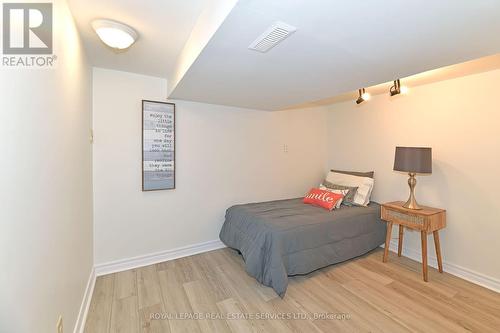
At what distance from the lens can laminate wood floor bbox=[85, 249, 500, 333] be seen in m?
1.77

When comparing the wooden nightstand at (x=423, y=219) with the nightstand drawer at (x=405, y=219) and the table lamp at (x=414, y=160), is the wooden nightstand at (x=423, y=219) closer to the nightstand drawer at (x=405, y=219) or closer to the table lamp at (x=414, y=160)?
the nightstand drawer at (x=405, y=219)

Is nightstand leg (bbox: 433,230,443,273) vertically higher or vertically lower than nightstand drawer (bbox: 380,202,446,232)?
lower

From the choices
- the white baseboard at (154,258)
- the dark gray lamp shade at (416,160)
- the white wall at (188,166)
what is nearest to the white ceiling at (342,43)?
the white wall at (188,166)

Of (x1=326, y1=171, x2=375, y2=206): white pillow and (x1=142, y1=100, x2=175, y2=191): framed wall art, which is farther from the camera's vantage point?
(x1=326, y1=171, x2=375, y2=206): white pillow

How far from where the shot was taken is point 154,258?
2713 mm

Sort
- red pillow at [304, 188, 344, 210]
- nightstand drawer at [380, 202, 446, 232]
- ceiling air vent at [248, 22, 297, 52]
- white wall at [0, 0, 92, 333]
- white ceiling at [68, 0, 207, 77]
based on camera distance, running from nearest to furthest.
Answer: white wall at [0, 0, 92, 333] → ceiling air vent at [248, 22, 297, 52] → white ceiling at [68, 0, 207, 77] → nightstand drawer at [380, 202, 446, 232] → red pillow at [304, 188, 344, 210]

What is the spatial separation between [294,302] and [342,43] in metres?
2.11

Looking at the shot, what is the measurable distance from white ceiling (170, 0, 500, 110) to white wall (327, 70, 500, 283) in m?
1.17

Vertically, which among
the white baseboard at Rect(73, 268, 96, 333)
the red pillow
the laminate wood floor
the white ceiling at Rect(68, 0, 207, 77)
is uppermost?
the white ceiling at Rect(68, 0, 207, 77)

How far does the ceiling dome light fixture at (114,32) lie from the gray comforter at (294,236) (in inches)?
80.7

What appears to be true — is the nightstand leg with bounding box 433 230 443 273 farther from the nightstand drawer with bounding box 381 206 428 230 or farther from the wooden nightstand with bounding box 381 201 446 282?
the nightstand drawer with bounding box 381 206 428 230

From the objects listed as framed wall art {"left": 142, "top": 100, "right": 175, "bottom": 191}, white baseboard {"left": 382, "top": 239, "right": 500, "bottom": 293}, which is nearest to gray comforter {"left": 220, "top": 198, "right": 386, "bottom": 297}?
white baseboard {"left": 382, "top": 239, "right": 500, "bottom": 293}

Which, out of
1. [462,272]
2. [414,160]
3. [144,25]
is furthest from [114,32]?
[462,272]

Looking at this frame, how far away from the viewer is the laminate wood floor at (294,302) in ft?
5.82
